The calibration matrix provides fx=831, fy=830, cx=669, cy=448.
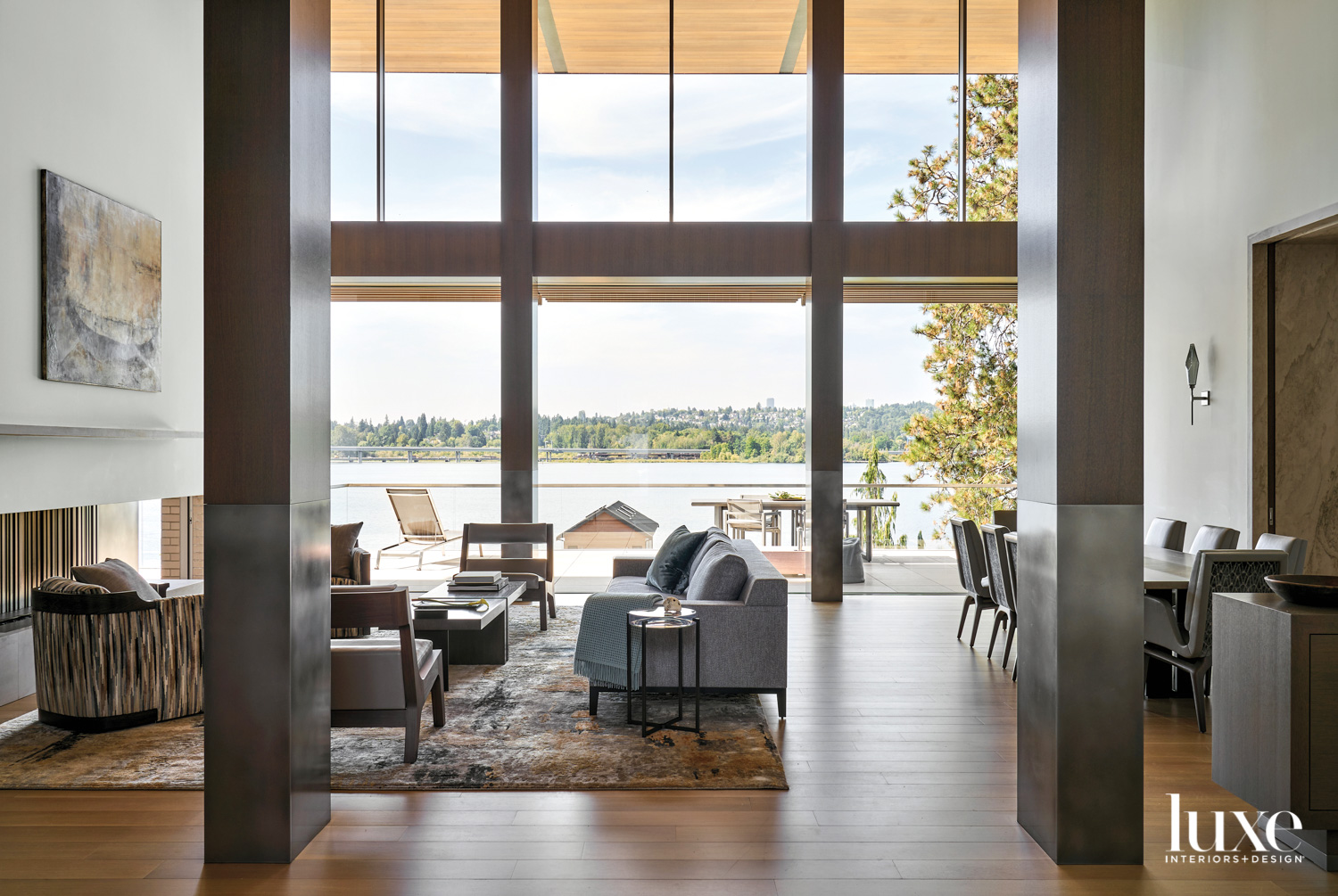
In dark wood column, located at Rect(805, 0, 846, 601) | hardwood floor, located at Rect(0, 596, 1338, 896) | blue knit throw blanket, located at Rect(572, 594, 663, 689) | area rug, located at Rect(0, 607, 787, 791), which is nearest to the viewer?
hardwood floor, located at Rect(0, 596, 1338, 896)

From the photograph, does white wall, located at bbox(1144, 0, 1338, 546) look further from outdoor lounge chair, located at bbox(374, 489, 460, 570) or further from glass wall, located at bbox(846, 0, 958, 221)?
outdoor lounge chair, located at bbox(374, 489, 460, 570)

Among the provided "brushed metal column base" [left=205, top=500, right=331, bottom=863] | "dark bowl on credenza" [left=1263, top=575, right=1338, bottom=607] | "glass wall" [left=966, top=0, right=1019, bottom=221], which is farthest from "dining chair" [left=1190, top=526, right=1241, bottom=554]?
"brushed metal column base" [left=205, top=500, right=331, bottom=863]

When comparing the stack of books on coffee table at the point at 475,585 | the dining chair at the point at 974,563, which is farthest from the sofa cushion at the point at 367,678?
the dining chair at the point at 974,563

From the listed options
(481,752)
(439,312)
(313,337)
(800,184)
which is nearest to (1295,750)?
(481,752)

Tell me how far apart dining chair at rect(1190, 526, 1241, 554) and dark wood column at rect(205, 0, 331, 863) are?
A: 5.06m

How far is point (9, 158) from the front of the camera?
14.9ft

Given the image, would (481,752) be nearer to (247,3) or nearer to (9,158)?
(247,3)

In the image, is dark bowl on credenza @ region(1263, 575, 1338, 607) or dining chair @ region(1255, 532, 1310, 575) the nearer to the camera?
dark bowl on credenza @ region(1263, 575, 1338, 607)

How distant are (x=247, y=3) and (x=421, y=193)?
534 centimetres

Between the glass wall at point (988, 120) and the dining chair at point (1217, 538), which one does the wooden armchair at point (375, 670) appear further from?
the glass wall at point (988, 120)

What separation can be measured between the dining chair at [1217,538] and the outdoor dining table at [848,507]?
311 centimetres

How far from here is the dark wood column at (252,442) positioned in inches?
113

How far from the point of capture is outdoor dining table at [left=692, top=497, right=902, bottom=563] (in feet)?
Result: 27.1

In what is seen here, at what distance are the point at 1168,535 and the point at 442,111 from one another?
24.1 feet
